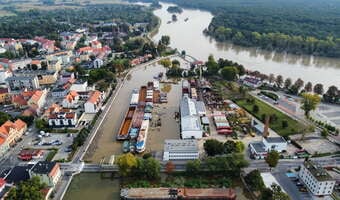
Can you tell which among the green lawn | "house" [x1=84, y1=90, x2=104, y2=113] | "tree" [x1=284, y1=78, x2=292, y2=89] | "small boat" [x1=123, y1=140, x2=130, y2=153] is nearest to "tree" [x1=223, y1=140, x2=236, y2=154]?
the green lawn

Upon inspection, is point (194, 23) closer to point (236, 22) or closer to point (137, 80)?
point (236, 22)

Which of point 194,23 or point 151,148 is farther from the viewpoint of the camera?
point 194,23

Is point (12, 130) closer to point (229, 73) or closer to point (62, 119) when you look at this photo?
point (62, 119)

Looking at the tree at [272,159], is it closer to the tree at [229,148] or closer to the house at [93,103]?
the tree at [229,148]

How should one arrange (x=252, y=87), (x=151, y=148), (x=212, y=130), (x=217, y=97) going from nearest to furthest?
1. (x=151, y=148)
2. (x=212, y=130)
3. (x=217, y=97)
4. (x=252, y=87)

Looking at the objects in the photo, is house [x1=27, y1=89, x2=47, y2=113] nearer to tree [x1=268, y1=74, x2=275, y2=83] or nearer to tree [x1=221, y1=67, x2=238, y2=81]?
tree [x1=221, y1=67, x2=238, y2=81]


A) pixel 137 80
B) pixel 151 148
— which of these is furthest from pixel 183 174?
pixel 137 80
